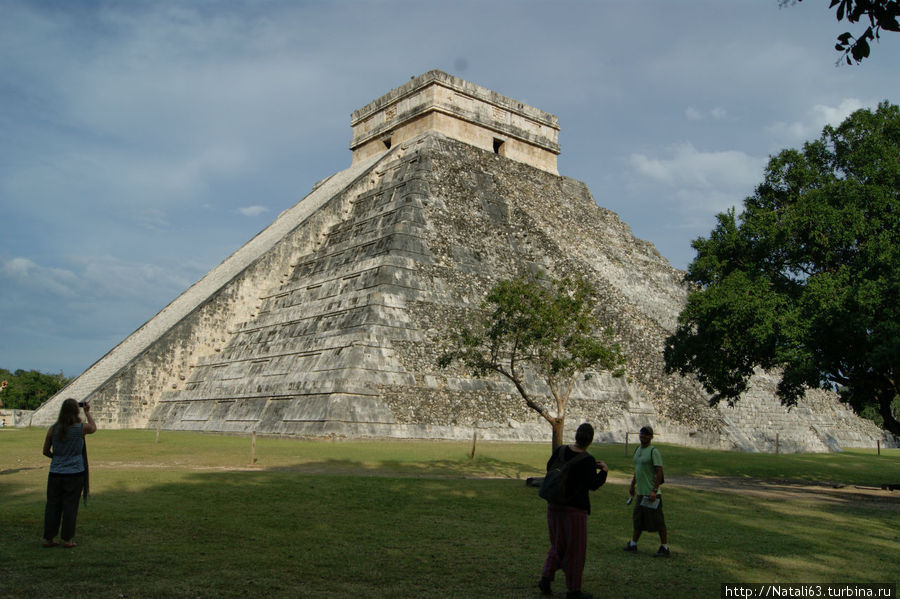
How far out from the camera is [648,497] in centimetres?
797

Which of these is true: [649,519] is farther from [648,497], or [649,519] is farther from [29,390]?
[29,390]

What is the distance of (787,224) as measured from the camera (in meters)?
15.3

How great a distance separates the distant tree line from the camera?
47906 millimetres

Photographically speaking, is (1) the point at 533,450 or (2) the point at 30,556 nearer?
(2) the point at 30,556

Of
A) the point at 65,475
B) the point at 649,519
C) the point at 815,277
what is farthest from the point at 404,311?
the point at 65,475

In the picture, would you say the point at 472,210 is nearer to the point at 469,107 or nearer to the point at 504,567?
the point at 469,107

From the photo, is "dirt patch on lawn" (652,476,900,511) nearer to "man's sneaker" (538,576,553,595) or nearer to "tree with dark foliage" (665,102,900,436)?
"tree with dark foliage" (665,102,900,436)

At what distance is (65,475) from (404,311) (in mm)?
15118

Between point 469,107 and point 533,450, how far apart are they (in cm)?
1742

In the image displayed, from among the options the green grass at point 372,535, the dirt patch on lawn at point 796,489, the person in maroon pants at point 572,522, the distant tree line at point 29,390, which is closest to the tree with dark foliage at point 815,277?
the dirt patch on lawn at point 796,489

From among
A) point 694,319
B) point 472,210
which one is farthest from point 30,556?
point 472,210

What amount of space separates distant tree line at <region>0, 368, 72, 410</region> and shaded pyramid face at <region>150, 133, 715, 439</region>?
28.5 metres

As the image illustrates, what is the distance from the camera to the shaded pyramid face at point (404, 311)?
2048cm

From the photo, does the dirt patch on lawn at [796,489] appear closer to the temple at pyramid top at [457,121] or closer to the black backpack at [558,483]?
the black backpack at [558,483]
